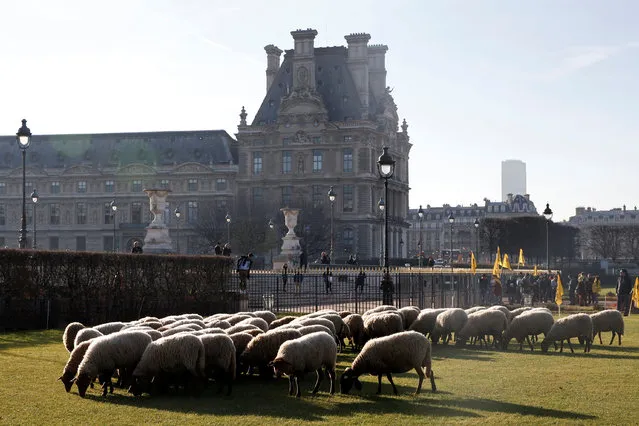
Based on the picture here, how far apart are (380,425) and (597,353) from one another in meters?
10.5

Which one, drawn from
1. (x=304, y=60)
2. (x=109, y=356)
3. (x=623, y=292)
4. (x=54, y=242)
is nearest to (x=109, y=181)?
(x=54, y=242)

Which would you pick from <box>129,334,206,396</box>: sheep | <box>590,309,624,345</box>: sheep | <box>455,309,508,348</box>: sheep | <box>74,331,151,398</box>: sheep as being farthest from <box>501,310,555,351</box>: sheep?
<box>74,331,151,398</box>: sheep

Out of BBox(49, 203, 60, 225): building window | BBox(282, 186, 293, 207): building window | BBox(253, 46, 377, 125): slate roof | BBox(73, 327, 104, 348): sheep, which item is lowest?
BBox(73, 327, 104, 348): sheep

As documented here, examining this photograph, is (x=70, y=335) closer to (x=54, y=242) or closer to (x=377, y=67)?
(x=377, y=67)

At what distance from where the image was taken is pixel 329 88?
350 feet

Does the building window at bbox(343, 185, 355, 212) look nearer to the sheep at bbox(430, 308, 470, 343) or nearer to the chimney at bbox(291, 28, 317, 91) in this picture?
the chimney at bbox(291, 28, 317, 91)

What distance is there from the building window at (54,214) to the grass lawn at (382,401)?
342 ft

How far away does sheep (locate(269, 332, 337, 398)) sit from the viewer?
49.5 ft

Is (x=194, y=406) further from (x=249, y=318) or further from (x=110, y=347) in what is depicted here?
(x=249, y=318)

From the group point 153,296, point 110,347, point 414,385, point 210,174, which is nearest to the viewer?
point 110,347

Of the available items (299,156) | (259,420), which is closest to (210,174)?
(299,156)

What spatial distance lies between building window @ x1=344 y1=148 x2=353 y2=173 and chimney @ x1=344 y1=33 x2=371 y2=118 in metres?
5.06

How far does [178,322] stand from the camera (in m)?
18.9

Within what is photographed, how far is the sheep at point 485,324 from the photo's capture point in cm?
2225
